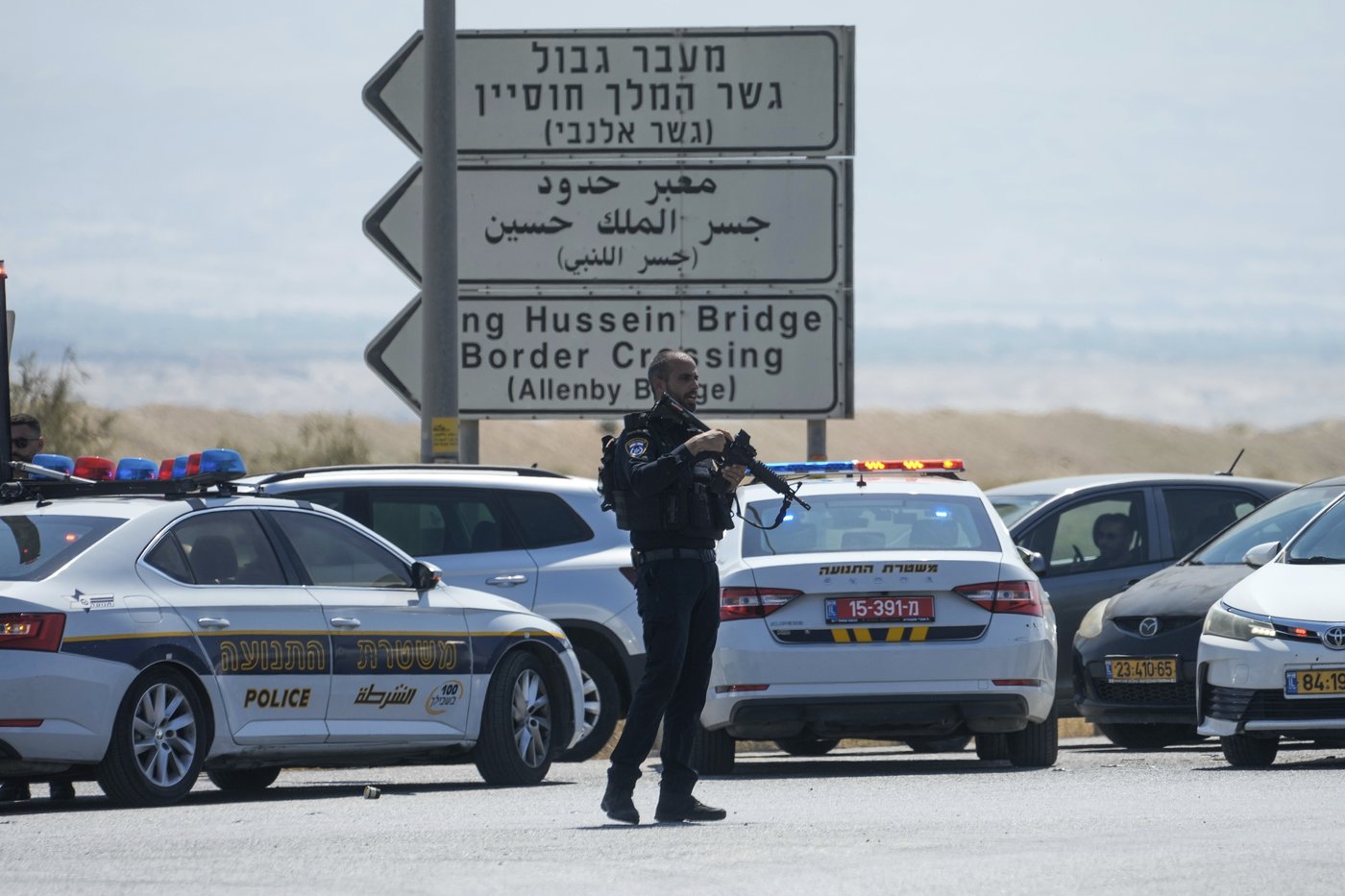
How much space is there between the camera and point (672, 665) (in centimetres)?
927

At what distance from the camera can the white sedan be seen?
11.8 metres

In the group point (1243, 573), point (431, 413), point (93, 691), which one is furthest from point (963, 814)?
point (431, 413)

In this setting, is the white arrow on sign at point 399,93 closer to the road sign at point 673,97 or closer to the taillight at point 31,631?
the road sign at point 673,97

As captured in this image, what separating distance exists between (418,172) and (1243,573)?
7.50m

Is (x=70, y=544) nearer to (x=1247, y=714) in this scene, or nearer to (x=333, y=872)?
(x=333, y=872)

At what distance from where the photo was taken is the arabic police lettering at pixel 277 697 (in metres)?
11.1

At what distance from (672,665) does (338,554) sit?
3.16 metres

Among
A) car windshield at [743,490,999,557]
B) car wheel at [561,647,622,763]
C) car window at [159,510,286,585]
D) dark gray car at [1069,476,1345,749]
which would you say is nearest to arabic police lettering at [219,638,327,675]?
car window at [159,510,286,585]

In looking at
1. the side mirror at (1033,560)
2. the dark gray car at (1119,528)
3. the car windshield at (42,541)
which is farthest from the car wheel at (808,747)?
the car windshield at (42,541)

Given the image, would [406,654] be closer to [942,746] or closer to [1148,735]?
[1148,735]

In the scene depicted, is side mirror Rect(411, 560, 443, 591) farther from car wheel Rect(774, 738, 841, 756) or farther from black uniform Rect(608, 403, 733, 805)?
car wheel Rect(774, 738, 841, 756)

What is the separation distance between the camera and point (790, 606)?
40.2 feet

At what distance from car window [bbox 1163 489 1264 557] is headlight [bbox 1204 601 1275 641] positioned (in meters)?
3.34

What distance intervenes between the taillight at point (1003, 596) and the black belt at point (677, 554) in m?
3.19
